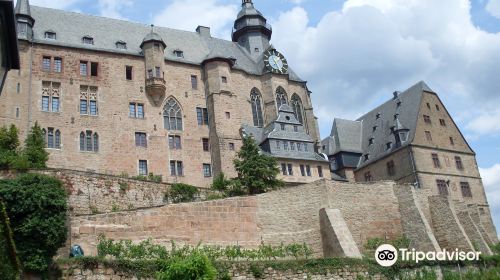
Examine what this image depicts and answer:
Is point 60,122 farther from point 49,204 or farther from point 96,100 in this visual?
point 49,204

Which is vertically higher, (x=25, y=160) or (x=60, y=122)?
(x=60, y=122)

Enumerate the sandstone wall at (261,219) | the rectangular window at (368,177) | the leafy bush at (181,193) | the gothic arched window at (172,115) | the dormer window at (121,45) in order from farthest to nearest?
the rectangular window at (368,177) → the dormer window at (121,45) → the gothic arched window at (172,115) → the leafy bush at (181,193) → the sandstone wall at (261,219)

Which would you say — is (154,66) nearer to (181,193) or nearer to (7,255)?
(181,193)

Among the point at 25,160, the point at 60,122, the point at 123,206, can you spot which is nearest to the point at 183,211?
the point at 123,206

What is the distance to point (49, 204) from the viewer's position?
2375cm

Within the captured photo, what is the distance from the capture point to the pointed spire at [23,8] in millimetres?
40969

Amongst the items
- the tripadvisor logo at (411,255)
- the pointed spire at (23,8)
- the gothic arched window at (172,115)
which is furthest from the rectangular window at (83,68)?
the tripadvisor logo at (411,255)

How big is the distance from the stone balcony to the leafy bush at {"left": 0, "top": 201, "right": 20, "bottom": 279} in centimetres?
2596

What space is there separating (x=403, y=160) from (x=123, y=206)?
25.8m

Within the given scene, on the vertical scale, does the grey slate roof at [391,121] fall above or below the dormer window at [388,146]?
above

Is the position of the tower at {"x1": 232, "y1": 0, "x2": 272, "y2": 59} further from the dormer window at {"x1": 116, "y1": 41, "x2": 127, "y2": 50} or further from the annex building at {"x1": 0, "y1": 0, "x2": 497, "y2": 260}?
the dormer window at {"x1": 116, "y1": 41, "x2": 127, "y2": 50}

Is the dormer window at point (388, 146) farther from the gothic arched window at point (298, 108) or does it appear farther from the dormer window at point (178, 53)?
the dormer window at point (178, 53)

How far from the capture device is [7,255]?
18.2 m

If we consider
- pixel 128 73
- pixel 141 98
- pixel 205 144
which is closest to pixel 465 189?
pixel 205 144
